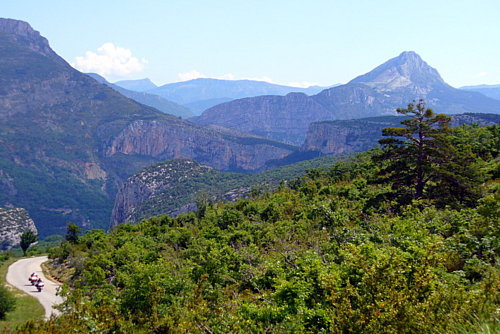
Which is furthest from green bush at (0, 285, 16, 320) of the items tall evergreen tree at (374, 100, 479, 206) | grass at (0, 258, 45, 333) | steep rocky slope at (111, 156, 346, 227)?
steep rocky slope at (111, 156, 346, 227)

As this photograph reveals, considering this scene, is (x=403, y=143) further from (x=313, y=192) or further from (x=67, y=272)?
(x=67, y=272)

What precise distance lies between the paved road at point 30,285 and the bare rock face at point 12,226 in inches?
3232

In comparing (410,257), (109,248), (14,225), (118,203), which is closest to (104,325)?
(410,257)

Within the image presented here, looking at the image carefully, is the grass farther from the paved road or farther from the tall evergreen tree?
the tall evergreen tree

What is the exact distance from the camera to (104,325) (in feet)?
36.1

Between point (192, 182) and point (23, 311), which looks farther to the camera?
point (192, 182)

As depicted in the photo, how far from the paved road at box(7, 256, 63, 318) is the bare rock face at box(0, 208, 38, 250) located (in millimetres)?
82086

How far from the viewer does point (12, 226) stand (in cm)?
12625

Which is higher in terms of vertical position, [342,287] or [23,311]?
[342,287]

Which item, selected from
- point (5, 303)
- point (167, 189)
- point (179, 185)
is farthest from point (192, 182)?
point (5, 303)

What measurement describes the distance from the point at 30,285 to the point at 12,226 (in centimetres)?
10818

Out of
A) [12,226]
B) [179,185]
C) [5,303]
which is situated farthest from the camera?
[179,185]

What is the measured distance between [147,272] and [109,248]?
26.6m

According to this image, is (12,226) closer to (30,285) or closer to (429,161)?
(30,285)
